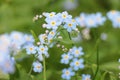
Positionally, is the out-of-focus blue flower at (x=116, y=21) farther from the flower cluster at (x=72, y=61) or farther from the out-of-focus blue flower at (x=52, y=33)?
the out-of-focus blue flower at (x=52, y=33)

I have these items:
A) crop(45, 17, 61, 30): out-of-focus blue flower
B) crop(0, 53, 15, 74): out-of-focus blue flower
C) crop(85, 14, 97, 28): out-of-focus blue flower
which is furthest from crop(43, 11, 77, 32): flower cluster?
crop(85, 14, 97, 28): out-of-focus blue flower

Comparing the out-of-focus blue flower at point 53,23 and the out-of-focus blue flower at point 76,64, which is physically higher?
the out-of-focus blue flower at point 53,23

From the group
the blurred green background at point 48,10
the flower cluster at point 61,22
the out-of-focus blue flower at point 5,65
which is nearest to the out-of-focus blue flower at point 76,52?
the flower cluster at point 61,22

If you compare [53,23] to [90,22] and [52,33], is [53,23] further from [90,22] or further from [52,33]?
[90,22]

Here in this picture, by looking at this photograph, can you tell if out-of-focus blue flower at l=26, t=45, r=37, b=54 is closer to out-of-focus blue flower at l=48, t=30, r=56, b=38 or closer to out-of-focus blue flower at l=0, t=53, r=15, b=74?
out-of-focus blue flower at l=48, t=30, r=56, b=38

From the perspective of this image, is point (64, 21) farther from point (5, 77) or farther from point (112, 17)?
point (112, 17)

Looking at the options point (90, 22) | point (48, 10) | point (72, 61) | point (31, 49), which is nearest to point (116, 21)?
point (90, 22)

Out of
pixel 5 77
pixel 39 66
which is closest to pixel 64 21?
pixel 39 66
